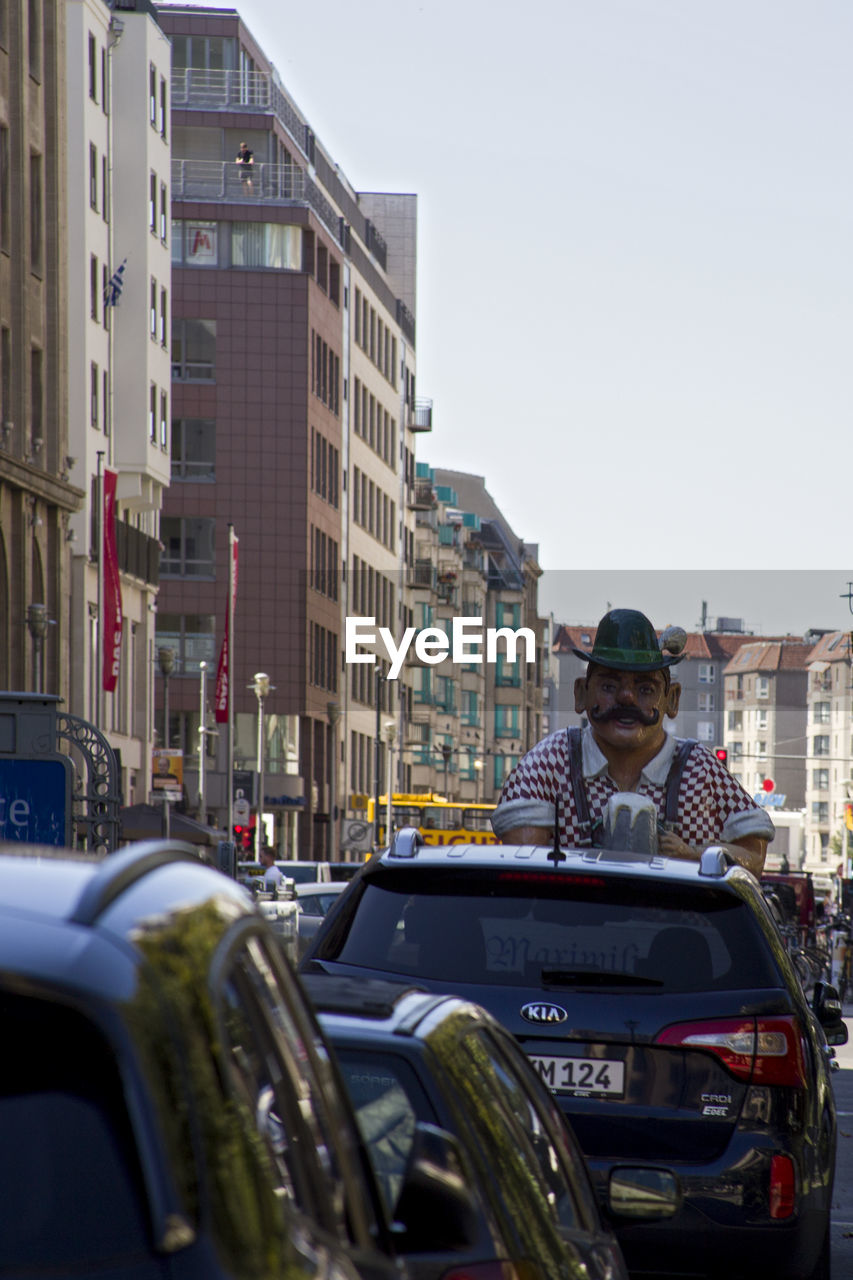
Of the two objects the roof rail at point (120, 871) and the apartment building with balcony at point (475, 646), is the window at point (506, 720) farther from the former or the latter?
the roof rail at point (120, 871)

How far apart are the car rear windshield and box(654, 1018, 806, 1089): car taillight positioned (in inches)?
4.8

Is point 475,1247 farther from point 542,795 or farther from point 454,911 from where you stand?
point 542,795

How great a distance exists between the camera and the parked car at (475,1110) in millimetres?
4402

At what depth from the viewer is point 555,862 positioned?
291 inches

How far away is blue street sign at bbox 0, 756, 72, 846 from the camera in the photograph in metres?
19.8

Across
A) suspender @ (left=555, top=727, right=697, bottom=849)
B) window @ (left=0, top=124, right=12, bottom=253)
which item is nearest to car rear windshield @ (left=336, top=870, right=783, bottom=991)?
suspender @ (left=555, top=727, right=697, bottom=849)

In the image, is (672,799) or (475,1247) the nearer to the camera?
(475,1247)

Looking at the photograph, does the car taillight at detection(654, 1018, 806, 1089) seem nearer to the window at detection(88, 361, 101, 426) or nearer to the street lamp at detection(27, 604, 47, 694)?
the street lamp at detection(27, 604, 47, 694)

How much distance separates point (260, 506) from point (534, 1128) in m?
86.2

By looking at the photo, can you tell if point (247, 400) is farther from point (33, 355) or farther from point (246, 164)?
point (33, 355)

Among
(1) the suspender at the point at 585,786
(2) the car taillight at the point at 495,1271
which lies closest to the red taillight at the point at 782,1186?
(2) the car taillight at the point at 495,1271

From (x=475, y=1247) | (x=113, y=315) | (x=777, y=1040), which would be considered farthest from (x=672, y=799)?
(x=113, y=315)

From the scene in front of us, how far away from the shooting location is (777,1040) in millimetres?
7328
